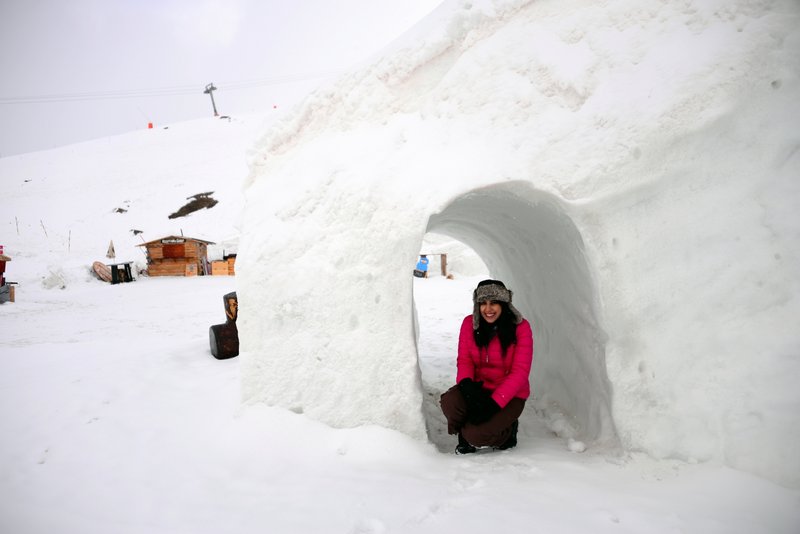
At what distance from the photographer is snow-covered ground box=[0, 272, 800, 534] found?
2.10 metres

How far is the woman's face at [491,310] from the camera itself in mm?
3088

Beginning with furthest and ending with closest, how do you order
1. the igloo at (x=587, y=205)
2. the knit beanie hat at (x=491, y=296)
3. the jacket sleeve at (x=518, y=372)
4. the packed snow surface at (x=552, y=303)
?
the knit beanie hat at (x=491, y=296), the jacket sleeve at (x=518, y=372), the igloo at (x=587, y=205), the packed snow surface at (x=552, y=303)

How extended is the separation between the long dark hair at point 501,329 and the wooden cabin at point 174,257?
1844 centimetres

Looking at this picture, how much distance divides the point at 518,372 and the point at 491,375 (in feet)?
0.91

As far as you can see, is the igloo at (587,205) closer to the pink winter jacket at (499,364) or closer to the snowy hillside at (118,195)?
the pink winter jacket at (499,364)

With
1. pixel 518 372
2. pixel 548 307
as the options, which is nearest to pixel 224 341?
pixel 518 372

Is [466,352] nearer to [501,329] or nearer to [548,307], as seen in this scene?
[501,329]

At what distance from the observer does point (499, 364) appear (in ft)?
10.3

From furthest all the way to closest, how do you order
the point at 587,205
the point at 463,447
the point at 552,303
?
the point at 552,303 → the point at 463,447 → the point at 587,205

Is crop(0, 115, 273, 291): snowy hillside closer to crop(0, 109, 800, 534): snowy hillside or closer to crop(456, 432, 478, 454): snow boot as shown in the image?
crop(0, 109, 800, 534): snowy hillside

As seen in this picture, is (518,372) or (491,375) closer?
(518,372)

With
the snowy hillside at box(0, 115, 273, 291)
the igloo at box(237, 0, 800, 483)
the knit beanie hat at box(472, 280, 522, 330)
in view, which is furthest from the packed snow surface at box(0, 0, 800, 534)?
A: the snowy hillside at box(0, 115, 273, 291)

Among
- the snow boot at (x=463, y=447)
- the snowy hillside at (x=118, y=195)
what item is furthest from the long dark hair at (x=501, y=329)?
the snowy hillside at (x=118, y=195)

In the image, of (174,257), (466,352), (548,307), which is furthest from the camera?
(174,257)
